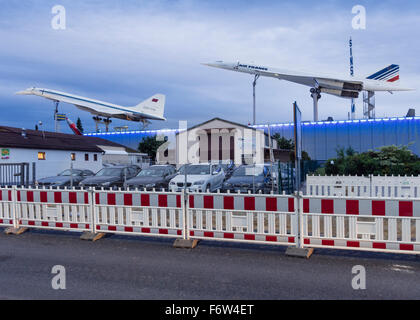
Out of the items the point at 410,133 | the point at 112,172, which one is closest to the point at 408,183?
the point at 112,172

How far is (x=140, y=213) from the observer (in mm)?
7383

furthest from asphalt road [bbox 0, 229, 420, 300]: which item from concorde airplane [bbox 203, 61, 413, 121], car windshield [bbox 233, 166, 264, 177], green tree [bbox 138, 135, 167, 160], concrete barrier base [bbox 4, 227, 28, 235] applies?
concorde airplane [bbox 203, 61, 413, 121]

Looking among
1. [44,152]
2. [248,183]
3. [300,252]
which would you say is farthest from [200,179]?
[44,152]

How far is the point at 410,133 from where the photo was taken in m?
55.2

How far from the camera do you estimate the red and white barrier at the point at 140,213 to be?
281 inches

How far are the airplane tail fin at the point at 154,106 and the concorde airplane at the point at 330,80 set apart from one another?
19057 mm

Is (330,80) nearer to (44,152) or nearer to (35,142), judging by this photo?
(44,152)

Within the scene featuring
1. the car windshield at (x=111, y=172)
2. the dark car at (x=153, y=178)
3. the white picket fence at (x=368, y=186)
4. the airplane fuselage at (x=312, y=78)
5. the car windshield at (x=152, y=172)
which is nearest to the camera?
the white picket fence at (x=368, y=186)

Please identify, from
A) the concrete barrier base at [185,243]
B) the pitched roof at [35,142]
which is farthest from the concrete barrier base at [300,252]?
the pitched roof at [35,142]

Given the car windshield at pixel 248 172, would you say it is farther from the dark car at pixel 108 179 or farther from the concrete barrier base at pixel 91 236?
the concrete barrier base at pixel 91 236

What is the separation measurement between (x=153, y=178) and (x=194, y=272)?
1133 cm

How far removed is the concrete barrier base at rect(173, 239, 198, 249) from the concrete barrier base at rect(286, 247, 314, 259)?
1.86 m

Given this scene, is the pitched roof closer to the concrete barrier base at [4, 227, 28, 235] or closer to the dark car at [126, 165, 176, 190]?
the dark car at [126, 165, 176, 190]

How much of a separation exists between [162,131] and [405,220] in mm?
63246
